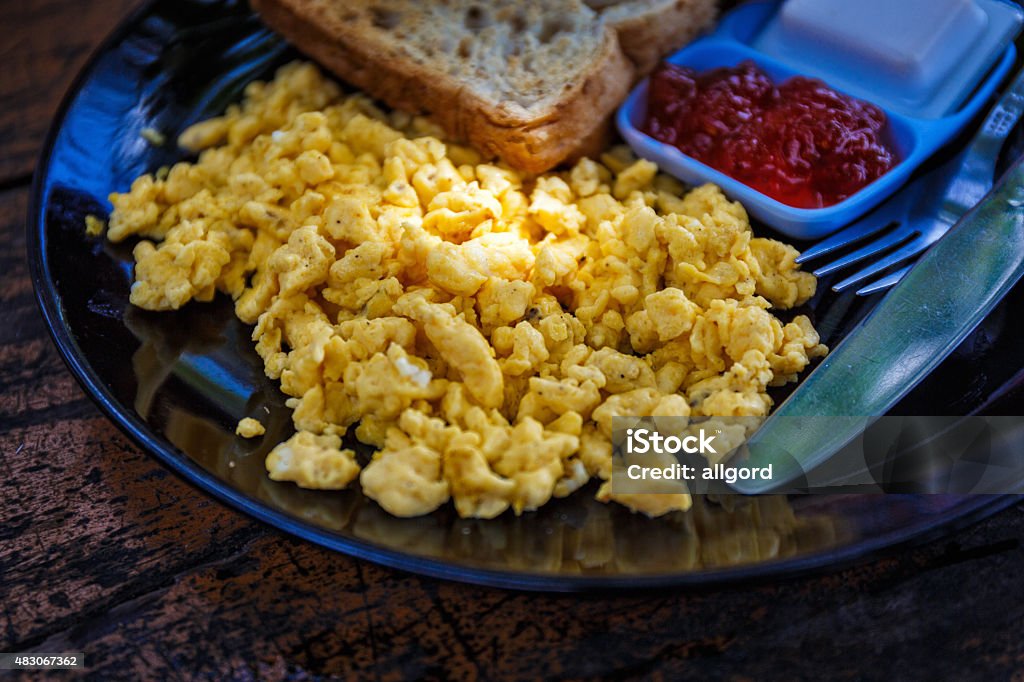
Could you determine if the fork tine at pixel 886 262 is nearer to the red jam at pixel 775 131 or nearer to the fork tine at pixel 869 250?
the fork tine at pixel 869 250

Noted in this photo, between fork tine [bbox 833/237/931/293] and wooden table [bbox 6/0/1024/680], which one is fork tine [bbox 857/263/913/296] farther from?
wooden table [bbox 6/0/1024/680]

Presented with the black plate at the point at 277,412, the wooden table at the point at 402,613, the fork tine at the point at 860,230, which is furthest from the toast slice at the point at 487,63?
the wooden table at the point at 402,613

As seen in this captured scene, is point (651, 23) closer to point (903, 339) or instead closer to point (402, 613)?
point (903, 339)

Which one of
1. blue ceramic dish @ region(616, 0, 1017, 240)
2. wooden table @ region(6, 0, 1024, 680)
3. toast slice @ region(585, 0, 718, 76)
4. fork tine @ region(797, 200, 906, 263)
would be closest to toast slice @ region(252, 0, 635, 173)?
toast slice @ region(585, 0, 718, 76)

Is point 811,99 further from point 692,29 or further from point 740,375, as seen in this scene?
point 740,375

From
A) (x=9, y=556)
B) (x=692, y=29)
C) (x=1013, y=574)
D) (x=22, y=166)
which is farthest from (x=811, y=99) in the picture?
(x=22, y=166)

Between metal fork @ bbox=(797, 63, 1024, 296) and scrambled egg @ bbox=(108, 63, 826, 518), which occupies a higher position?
metal fork @ bbox=(797, 63, 1024, 296)

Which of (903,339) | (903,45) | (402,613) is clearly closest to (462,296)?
(402,613)

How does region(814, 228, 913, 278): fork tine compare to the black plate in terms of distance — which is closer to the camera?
the black plate
